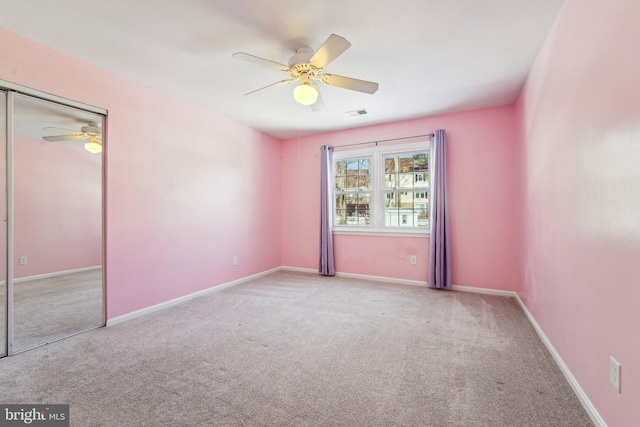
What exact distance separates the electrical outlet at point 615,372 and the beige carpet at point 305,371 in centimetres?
34

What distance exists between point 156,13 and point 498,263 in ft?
14.9

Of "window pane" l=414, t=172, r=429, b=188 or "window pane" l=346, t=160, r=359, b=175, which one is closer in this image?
"window pane" l=414, t=172, r=429, b=188

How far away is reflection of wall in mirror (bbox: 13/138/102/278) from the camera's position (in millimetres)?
2320

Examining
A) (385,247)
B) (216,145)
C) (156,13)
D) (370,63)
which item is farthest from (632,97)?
(216,145)

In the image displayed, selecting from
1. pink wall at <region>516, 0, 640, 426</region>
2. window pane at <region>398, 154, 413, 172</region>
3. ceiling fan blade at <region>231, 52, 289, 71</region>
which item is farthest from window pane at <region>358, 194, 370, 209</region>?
ceiling fan blade at <region>231, 52, 289, 71</region>

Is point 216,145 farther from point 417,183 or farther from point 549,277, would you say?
point 549,277

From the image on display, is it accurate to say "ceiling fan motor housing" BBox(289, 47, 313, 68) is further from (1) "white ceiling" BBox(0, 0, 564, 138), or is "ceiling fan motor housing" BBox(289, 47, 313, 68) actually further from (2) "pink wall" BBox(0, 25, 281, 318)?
(2) "pink wall" BBox(0, 25, 281, 318)

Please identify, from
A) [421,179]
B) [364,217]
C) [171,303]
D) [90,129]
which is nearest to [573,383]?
[421,179]

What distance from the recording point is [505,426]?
143 cm

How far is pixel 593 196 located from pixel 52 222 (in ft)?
13.7

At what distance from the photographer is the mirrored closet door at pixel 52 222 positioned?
7.41 feet

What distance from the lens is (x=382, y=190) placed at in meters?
4.52

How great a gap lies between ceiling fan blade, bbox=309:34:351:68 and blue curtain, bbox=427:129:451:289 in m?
2.47

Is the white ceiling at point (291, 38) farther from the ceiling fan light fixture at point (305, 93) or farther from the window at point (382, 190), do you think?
the window at point (382, 190)
